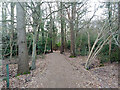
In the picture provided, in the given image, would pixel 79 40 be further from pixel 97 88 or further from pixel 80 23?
pixel 97 88

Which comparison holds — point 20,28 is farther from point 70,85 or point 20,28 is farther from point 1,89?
point 70,85

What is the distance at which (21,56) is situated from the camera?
5332 millimetres

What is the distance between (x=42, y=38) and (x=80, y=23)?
8258 mm

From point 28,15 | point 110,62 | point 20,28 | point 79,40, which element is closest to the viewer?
point 20,28

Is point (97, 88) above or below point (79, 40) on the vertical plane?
below

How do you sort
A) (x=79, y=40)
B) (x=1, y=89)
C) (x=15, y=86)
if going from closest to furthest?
(x=1, y=89)
(x=15, y=86)
(x=79, y=40)

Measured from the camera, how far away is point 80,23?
13.5 metres

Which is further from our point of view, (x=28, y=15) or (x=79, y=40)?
(x=79, y=40)

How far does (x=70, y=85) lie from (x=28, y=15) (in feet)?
16.9

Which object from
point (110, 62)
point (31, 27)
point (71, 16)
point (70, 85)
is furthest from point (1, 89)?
point (71, 16)

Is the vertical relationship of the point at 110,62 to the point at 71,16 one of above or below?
below

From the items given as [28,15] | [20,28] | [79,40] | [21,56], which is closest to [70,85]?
[21,56]

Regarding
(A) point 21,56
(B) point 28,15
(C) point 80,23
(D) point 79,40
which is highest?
(C) point 80,23

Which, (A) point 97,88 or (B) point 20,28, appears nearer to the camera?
(A) point 97,88
